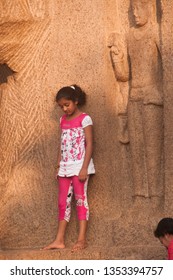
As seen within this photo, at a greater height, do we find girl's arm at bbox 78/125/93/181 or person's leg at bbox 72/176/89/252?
girl's arm at bbox 78/125/93/181

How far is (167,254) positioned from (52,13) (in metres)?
2.24

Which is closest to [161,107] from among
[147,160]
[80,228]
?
[147,160]

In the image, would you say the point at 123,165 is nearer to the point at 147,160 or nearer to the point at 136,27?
the point at 147,160

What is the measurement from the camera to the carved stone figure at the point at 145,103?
31.4 ft

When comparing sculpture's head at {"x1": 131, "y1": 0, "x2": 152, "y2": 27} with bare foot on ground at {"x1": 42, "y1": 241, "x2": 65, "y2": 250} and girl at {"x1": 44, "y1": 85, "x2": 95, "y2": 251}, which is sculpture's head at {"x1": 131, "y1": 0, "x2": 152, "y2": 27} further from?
bare foot on ground at {"x1": 42, "y1": 241, "x2": 65, "y2": 250}

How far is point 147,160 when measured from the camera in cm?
961

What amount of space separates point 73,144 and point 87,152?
16 cm

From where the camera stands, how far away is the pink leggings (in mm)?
9609

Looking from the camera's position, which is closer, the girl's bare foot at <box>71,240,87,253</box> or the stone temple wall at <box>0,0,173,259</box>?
the girl's bare foot at <box>71,240,87,253</box>

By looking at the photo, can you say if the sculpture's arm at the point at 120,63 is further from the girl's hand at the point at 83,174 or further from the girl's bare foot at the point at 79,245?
A: the girl's bare foot at the point at 79,245

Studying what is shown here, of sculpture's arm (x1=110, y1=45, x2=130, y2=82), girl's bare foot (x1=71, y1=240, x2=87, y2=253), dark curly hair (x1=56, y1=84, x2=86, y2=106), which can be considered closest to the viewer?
girl's bare foot (x1=71, y1=240, x2=87, y2=253)

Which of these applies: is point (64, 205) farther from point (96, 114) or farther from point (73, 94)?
point (73, 94)

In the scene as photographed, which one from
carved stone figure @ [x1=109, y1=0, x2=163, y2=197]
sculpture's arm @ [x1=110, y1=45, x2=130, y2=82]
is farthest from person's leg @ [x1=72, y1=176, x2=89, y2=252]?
sculpture's arm @ [x1=110, y1=45, x2=130, y2=82]

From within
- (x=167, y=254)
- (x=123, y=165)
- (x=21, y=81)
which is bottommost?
(x=167, y=254)
